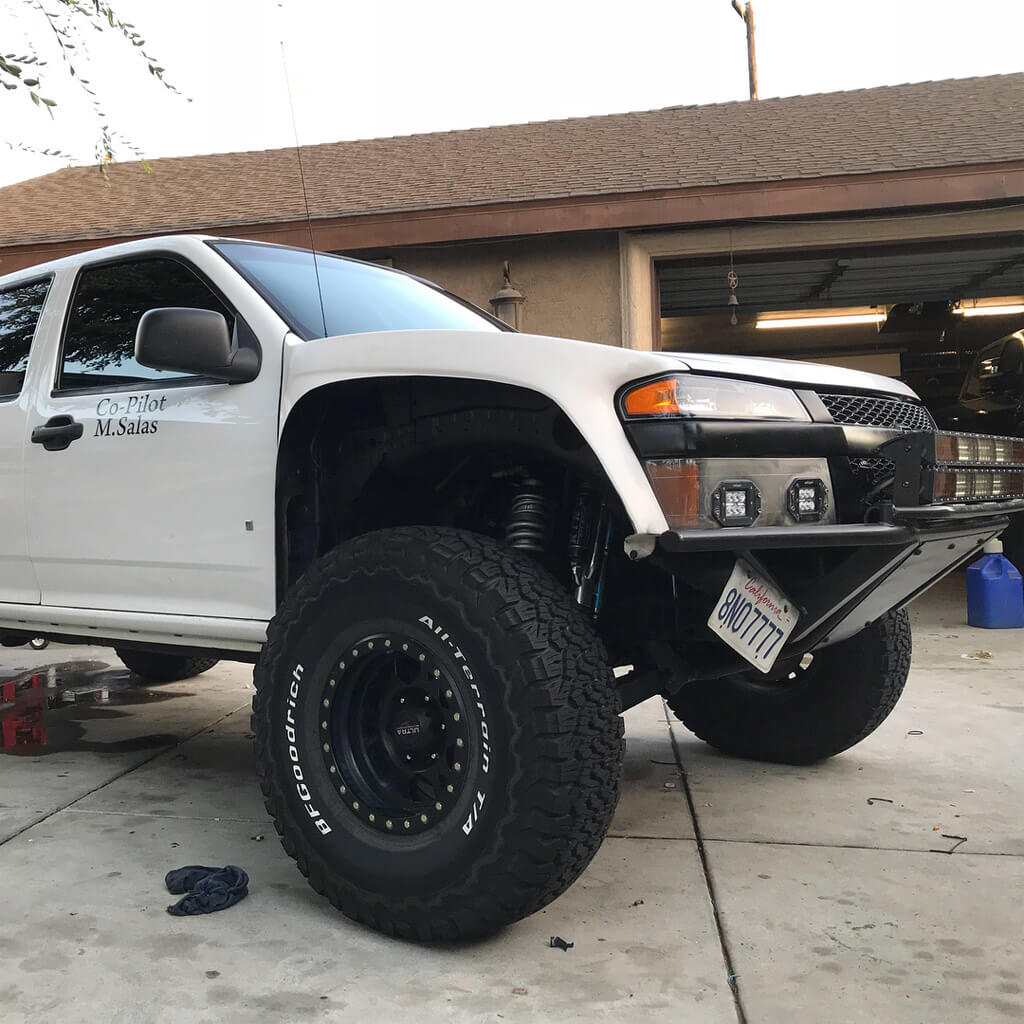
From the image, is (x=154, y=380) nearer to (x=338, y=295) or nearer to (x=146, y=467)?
(x=146, y=467)

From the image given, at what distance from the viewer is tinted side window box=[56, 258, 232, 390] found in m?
3.41

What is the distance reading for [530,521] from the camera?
2.80 metres

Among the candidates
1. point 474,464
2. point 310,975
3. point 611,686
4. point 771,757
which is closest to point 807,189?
point 771,757

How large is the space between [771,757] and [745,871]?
4.00ft

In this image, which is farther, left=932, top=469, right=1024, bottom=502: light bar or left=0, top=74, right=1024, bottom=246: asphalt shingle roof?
left=0, top=74, right=1024, bottom=246: asphalt shingle roof

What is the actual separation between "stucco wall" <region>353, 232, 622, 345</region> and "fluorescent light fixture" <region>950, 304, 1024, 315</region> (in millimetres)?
6991

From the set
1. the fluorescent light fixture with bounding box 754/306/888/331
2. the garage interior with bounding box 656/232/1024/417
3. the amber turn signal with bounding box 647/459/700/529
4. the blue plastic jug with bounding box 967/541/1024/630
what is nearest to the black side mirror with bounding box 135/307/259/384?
the amber turn signal with bounding box 647/459/700/529

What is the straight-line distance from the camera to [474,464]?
2.94m

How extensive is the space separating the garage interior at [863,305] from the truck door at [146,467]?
666 centimetres

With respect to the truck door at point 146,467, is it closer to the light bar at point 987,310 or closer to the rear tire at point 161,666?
the rear tire at point 161,666

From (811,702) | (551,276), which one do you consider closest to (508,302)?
(551,276)

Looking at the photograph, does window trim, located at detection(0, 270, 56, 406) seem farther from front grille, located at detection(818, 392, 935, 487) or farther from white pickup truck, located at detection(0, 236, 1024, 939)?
front grille, located at detection(818, 392, 935, 487)

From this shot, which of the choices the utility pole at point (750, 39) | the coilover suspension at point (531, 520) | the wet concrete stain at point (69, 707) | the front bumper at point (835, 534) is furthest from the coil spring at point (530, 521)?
the utility pole at point (750, 39)

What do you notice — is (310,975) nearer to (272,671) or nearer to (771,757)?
(272,671)
